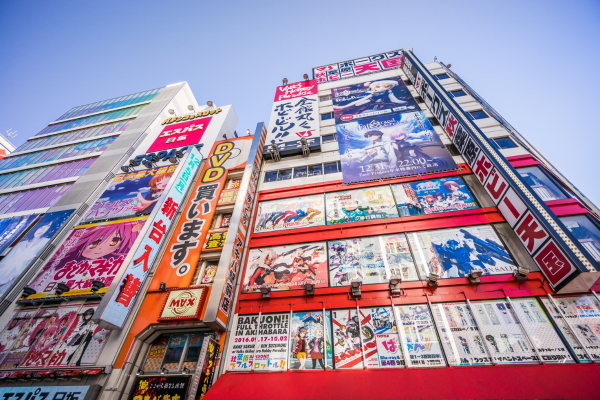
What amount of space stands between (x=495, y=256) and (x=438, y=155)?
7.57 metres

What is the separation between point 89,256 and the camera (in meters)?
15.9

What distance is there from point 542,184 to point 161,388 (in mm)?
20871

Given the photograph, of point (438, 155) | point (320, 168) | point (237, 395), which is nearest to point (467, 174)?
point (438, 155)

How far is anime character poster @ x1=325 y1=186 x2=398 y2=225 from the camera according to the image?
583 inches

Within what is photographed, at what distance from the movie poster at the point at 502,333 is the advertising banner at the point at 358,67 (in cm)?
2506

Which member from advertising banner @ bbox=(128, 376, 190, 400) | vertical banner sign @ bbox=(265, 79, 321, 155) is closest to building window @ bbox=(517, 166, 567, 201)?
vertical banner sign @ bbox=(265, 79, 321, 155)

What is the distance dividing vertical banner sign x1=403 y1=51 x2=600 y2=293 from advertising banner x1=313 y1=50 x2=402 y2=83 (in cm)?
1202

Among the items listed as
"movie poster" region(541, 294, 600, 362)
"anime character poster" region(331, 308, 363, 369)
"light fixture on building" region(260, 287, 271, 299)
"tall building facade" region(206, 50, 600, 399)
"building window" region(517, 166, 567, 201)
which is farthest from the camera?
"building window" region(517, 166, 567, 201)

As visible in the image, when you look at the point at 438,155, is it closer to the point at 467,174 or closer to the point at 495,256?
the point at 467,174

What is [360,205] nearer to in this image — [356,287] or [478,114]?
[356,287]

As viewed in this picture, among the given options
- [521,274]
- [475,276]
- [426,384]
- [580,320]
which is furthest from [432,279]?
[580,320]

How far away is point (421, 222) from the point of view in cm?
1358

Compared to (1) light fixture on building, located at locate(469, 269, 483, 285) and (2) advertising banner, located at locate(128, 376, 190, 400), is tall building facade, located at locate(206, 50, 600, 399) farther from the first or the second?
(2) advertising banner, located at locate(128, 376, 190, 400)

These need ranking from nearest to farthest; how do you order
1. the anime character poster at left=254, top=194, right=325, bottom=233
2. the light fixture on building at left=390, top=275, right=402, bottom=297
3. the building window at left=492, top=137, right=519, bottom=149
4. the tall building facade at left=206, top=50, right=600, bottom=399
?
1. the tall building facade at left=206, top=50, right=600, bottom=399
2. the light fixture on building at left=390, top=275, right=402, bottom=297
3. the anime character poster at left=254, top=194, right=325, bottom=233
4. the building window at left=492, top=137, right=519, bottom=149
